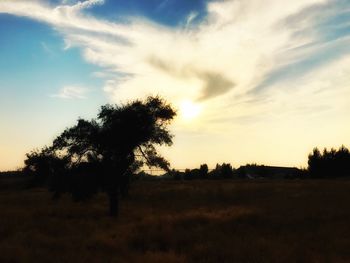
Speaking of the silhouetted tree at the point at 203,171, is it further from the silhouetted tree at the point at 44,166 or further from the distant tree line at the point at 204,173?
the silhouetted tree at the point at 44,166

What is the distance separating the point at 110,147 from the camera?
33.0 metres

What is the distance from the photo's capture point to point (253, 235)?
20438mm

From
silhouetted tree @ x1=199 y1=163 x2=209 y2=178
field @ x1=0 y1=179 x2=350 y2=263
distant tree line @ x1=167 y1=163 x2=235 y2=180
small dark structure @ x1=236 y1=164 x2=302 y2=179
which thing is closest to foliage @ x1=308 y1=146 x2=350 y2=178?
small dark structure @ x1=236 y1=164 x2=302 y2=179

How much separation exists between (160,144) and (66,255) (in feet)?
63.5

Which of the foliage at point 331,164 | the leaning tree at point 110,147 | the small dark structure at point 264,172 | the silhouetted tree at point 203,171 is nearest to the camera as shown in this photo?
the leaning tree at point 110,147

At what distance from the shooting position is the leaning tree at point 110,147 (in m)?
32.6

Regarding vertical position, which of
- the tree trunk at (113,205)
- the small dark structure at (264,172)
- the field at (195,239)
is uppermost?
the small dark structure at (264,172)

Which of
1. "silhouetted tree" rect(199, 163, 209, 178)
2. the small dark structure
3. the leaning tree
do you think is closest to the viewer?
the leaning tree

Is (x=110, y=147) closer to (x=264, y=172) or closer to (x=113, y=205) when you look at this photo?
(x=113, y=205)

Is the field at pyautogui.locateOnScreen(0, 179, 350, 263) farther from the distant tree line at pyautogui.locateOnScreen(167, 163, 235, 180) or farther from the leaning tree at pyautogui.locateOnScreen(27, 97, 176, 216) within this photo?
the distant tree line at pyautogui.locateOnScreen(167, 163, 235, 180)

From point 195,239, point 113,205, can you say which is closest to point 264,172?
point 113,205

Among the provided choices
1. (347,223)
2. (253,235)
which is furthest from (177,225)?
(347,223)

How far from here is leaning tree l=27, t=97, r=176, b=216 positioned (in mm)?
32594

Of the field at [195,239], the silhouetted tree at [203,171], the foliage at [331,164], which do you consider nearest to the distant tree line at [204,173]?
the silhouetted tree at [203,171]
